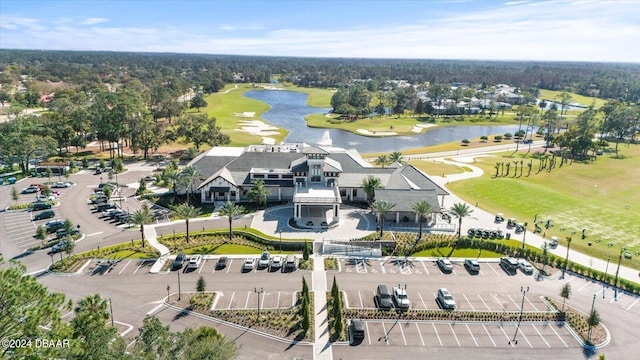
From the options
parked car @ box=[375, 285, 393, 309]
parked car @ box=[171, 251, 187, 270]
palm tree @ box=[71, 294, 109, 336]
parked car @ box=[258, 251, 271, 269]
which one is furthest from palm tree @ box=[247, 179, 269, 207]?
palm tree @ box=[71, 294, 109, 336]

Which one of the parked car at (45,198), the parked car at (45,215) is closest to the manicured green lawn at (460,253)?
the parked car at (45,215)

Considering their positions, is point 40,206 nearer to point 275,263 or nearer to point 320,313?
point 275,263

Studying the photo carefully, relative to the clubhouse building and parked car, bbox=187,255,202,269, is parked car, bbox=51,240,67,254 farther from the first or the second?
the clubhouse building

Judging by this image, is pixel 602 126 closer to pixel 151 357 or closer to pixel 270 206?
pixel 270 206

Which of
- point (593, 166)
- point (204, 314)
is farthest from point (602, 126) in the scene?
point (204, 314)

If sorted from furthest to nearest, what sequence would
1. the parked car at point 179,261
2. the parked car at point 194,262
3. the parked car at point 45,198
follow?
the parked car at point 45,198 < the parked car at point 179,261 < the parked car at point 194,262

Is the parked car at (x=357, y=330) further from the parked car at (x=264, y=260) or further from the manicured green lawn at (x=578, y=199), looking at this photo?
the manicured green lawn at (x=578, y=199)
